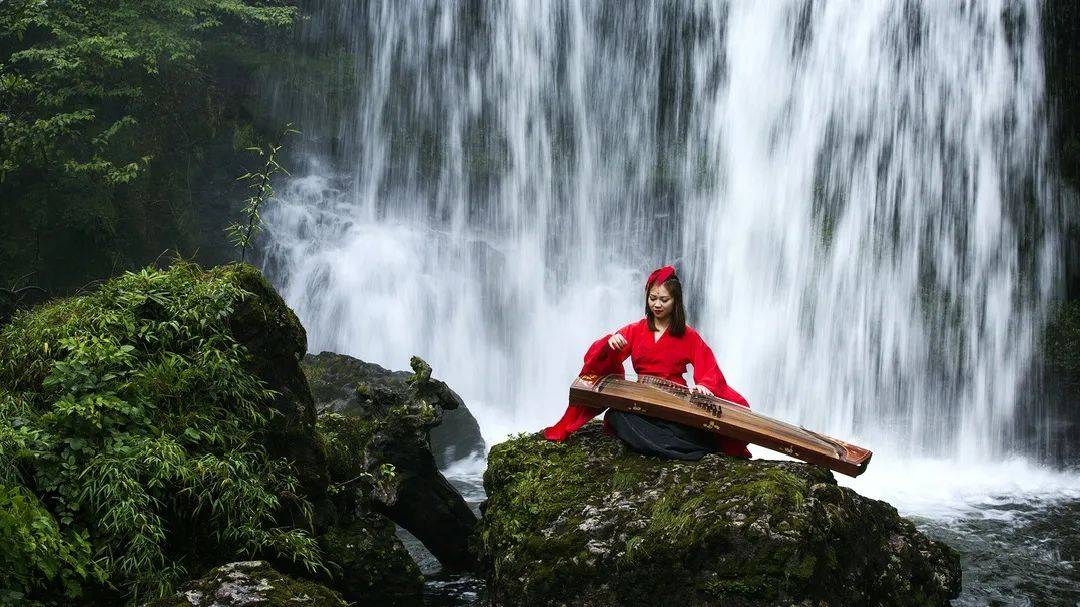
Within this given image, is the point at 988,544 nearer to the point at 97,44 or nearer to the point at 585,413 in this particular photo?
the point at 585,413

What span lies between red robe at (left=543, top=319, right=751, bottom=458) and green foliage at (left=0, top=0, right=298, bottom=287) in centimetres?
800

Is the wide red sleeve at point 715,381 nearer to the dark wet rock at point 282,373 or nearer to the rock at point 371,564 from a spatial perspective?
the rock at point 371,564

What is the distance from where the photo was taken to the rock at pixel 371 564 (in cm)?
496

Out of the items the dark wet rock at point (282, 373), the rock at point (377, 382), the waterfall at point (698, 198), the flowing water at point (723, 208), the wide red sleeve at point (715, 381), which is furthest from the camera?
the waterfall at point (698, 198)

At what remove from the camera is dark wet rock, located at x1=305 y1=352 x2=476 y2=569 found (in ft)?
17.9

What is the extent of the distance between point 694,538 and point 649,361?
131cm

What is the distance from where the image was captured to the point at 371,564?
510 cm

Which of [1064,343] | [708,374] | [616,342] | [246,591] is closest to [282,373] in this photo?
[246,591]

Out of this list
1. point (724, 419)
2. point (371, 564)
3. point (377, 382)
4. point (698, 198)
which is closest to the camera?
point (724, 419)

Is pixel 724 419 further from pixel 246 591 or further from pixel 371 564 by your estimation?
pixel 246 591

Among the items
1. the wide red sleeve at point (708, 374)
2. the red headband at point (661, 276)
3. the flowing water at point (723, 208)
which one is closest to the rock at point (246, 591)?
the wide red sleeve at point (708, 374)

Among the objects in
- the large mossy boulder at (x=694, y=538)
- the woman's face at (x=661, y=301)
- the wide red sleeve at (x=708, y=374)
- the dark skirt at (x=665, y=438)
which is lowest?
the large mossy boulder at (x=694, y=538)

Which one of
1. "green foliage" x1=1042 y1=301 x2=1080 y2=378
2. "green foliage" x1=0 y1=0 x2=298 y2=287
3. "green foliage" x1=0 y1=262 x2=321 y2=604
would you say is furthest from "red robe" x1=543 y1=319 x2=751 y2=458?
"green foliage" x1=1042 y1=301 x2=1080 y2=378

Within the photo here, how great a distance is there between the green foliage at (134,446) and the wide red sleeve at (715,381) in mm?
2181
